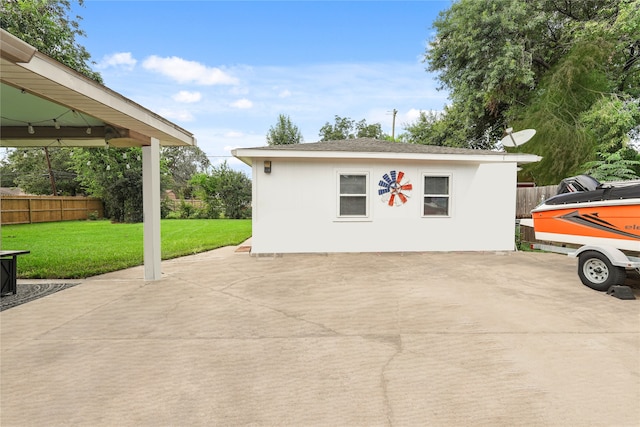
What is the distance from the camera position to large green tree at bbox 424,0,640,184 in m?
11.6

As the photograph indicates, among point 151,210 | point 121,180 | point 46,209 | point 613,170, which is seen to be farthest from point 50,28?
point 613,170

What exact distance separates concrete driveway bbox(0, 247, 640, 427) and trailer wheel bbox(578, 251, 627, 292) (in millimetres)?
174

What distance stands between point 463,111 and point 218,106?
1657 centimetres

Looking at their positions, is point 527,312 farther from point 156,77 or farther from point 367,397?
point 156,77

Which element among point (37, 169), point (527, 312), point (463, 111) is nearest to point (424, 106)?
point (463, 111)

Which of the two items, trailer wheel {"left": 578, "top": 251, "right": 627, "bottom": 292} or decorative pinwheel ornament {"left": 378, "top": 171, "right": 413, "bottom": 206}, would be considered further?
decorative pinwheel ornament {"left": 378, "top": 171, "right": 413, "bottom": 206}

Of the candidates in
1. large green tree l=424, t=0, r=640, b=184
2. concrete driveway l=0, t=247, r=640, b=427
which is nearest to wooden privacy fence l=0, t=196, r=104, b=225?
concrete driveway l=0, t=247, r=640, b=427

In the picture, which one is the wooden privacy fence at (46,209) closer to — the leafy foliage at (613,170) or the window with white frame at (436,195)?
the window with white frame at (436,195)

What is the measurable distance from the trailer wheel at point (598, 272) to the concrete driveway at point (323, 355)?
0.57ft

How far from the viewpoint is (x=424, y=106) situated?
23.0 meters

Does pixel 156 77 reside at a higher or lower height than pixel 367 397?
higher

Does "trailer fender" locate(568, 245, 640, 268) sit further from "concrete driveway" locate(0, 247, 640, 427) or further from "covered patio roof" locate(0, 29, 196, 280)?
"covered patio roof" locate(0, 29, 196, 280)

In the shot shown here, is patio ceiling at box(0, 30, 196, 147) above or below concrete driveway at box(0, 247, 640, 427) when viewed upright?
above

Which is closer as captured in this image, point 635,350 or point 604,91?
point 635,350
